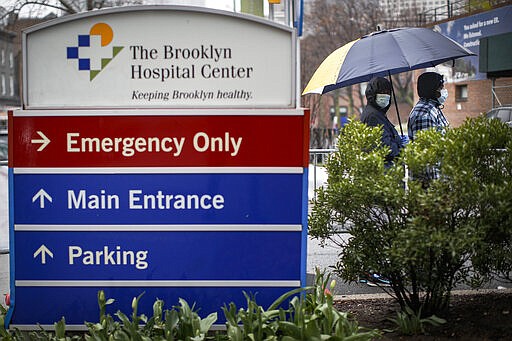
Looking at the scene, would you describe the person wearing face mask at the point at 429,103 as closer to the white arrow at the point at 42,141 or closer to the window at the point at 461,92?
the white arrow at the point at 42,141

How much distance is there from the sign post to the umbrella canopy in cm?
304

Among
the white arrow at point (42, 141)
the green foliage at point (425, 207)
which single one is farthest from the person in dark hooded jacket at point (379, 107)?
the white arrow at point (42, 141)

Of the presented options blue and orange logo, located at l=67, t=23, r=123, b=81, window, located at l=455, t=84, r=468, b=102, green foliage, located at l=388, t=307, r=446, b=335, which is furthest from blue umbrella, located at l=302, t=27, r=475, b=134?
window, located at l=455, t=84, r=468, b=102

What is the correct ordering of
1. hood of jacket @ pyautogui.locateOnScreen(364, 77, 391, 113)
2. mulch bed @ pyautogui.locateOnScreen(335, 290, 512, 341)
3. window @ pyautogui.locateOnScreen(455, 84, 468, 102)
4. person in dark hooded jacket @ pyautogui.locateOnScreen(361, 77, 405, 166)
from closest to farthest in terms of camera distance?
mulch bed @ pyautogui.locateOnScreen(335, 290, 512, 341) < person in dark hooded jacket @ pyautogui.locateOnScreen(361, 77, 405, 166) < hood of jacket @ pyautogui.locateOnScreen(364, 77, 391, 113) < window @ pyautogui.locateOnScreen(455, 84, 468, 102)

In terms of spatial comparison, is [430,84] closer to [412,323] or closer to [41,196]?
[412,323]

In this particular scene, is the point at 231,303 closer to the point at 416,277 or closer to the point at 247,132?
the point at 247,132

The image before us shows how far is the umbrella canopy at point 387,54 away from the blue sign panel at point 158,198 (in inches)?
123

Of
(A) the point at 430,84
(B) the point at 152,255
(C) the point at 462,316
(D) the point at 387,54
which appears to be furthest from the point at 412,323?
(D) the point at 387,54

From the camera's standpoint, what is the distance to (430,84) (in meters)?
7.16

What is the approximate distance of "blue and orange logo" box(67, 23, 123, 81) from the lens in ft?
14.2

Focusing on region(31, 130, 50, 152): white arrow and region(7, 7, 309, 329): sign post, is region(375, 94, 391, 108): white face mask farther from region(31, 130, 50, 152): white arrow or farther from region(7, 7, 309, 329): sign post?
region(31, 130, 50, 152): white arrow

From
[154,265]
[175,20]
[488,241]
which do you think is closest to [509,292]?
[488,241]

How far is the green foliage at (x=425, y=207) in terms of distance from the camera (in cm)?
445

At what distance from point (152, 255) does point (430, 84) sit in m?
3.82
